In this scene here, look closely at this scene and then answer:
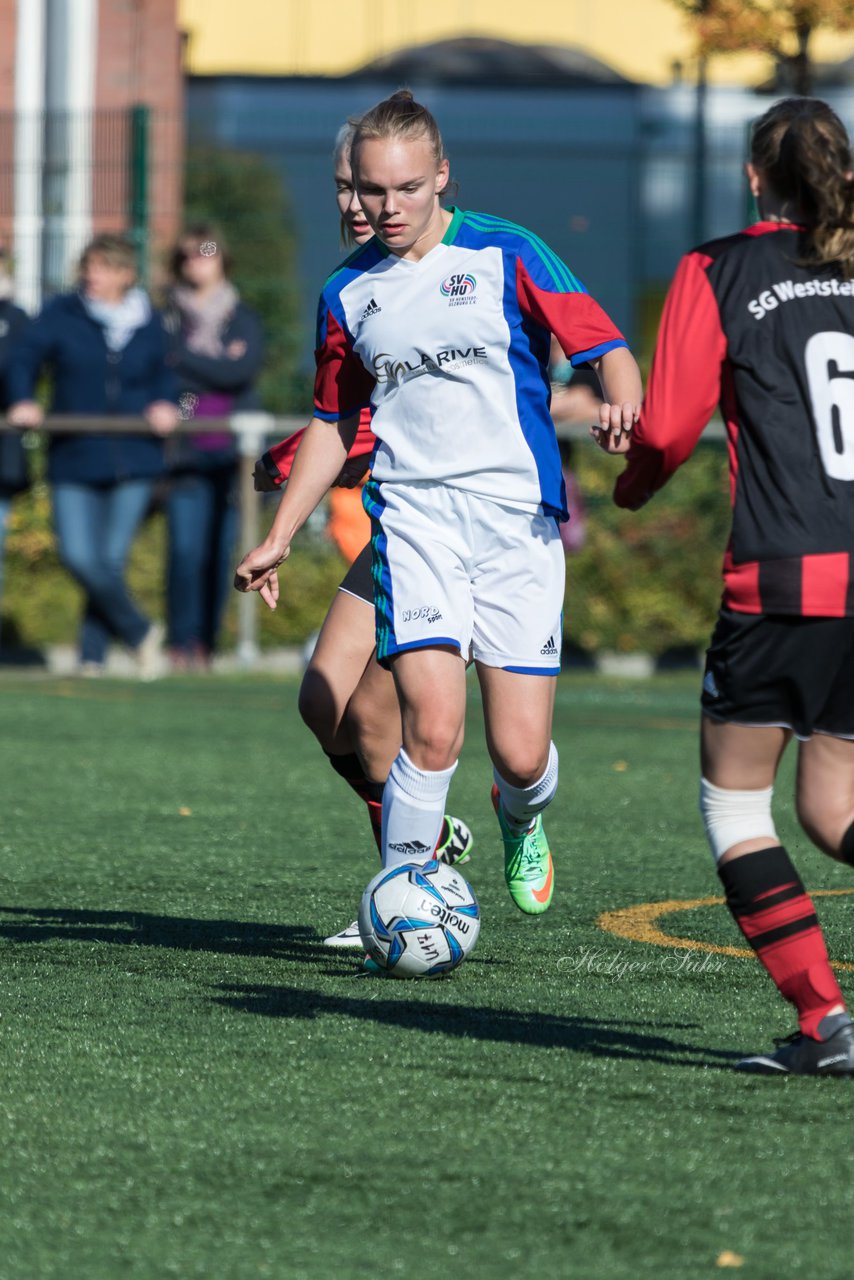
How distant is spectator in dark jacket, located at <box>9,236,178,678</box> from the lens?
494 inches

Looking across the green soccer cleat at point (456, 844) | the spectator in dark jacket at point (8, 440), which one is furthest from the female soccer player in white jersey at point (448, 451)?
the spectator in dark jacket at point (8, 440)

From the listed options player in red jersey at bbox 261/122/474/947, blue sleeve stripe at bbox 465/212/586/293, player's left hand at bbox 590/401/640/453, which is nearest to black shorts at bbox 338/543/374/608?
player in red jersey at bbox 261/122/474/947

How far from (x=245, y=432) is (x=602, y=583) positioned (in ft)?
8.33

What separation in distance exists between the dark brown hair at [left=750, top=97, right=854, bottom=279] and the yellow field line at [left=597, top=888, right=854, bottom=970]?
6.28 feet

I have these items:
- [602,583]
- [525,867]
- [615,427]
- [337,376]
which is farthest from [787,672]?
[602,583]

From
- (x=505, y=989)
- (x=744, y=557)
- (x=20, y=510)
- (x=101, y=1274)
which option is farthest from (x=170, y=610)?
(x=101, y=1274)

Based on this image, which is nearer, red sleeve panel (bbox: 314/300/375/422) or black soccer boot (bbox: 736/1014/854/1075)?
black soccer boot (bbox: 736/1014/854/1075)

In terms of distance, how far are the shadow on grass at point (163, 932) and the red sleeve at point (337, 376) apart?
131cm

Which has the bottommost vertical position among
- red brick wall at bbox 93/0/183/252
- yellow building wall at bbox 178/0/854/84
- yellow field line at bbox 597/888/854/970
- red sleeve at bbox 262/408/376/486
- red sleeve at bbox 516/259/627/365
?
yellow field line at bbox 597/888/854/970

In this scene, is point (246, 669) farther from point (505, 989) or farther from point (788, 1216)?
point (788, 1216)

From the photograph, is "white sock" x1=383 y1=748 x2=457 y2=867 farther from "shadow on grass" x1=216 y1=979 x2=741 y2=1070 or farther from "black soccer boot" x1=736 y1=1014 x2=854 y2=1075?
"black soccer boot" x1=736 y1=1014 x2=854 y2=1075

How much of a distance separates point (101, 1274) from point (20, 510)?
1171cm

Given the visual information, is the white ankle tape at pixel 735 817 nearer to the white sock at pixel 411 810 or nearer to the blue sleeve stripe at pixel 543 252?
the white sock at pixel 411 810

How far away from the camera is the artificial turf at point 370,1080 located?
10.5 ft
